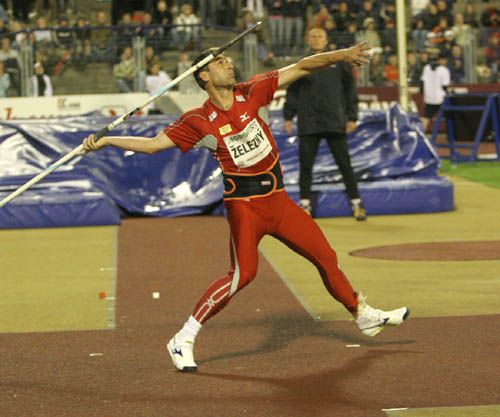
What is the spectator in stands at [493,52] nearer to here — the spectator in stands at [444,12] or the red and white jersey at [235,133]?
the spectator in stands at [444,12]

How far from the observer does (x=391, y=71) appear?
29859mm

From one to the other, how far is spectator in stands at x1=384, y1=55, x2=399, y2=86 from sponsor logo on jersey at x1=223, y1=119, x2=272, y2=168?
2191 cm

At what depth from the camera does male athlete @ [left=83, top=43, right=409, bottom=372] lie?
789 cm

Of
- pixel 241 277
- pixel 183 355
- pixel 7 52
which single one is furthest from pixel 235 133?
pixel 7 52

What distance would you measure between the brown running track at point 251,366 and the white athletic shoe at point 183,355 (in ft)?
0.23

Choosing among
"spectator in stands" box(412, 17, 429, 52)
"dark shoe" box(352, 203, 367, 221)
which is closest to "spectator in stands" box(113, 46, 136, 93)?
"spectator in stands" box(412, 17, 429, 52)

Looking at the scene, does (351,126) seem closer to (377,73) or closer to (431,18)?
(377,73)

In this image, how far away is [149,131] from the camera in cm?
1645

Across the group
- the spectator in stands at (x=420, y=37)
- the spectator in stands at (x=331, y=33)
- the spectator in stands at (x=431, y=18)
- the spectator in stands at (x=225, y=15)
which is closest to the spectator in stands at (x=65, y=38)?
the spectator in stands at (x=225, y=15)

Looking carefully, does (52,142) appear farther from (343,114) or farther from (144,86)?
(144,86)

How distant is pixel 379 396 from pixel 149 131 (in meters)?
9.78

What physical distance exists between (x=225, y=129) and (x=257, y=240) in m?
0.69

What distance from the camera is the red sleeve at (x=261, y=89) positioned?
808 cm

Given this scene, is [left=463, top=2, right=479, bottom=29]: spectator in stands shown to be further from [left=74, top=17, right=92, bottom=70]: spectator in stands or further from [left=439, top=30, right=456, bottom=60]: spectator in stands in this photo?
[left=74, top=17, right=92, bottom=70]: spectator in stands
